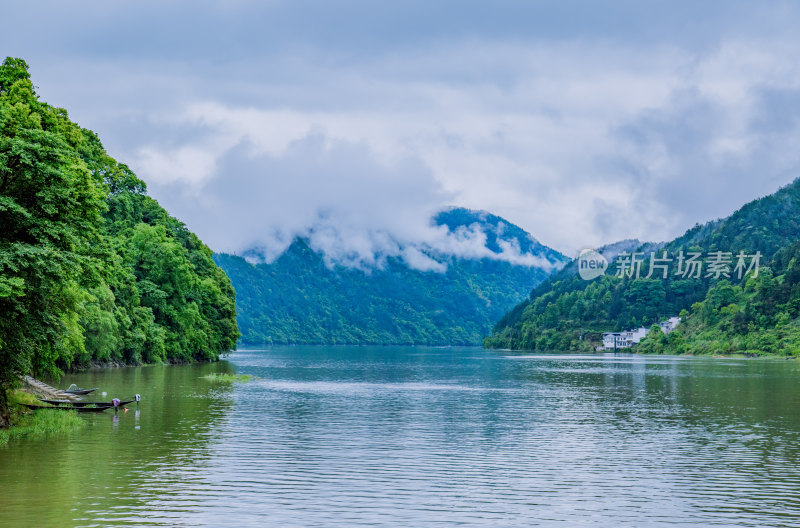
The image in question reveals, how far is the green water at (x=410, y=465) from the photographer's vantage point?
2405cm

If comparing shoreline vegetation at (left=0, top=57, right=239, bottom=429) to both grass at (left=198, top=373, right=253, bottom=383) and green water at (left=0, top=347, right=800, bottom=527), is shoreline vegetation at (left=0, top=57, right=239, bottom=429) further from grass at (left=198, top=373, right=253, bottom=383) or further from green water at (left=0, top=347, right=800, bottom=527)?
grass at (left=198, top=373, right=253, bottom=383)

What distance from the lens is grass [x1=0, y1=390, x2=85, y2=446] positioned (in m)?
36.2

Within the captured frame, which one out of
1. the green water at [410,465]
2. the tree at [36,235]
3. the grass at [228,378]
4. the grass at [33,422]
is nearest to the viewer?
the green water at [410,465]

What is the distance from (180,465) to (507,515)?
1295cm

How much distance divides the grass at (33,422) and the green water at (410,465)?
99 cm

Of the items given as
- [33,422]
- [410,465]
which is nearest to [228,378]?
[33,422]

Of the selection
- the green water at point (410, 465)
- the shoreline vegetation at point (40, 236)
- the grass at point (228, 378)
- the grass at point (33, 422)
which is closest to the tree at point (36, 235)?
the shoreline vegetation at point (40, 236)

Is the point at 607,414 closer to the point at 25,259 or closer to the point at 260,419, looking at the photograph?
the point at 260,419

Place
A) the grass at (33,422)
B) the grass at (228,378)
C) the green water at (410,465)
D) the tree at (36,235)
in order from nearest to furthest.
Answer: the green water at (410,465) → the tree at (36,235) → the grass at (33,422) → the grass at (228,378)

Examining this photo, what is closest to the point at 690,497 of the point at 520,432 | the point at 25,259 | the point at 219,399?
the point at 520,432

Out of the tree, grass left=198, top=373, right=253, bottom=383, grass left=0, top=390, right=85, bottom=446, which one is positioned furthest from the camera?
grass left=198, top=373, right=253, bottom=383

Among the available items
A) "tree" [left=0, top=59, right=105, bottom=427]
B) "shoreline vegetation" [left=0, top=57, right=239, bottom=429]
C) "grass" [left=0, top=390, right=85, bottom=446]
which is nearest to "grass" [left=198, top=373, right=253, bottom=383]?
"shoreline vegetation" [left=0, top=57, right=239, bottom=429]

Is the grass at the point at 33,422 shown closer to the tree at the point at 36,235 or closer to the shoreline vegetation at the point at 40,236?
the shoreline vegetation at the point at 40,236

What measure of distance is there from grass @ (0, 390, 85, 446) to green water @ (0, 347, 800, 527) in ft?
3.25
